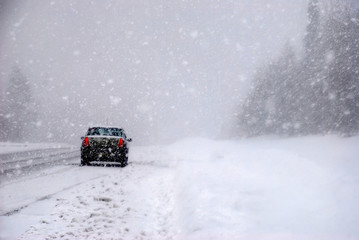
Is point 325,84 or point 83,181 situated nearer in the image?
point 83,181

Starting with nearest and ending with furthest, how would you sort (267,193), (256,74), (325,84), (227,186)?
(267,193) < (227,186) < (325,84) < (256,74)

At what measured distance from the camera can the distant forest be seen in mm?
26906

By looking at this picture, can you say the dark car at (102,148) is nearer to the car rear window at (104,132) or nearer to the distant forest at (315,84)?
the car rear window at (104,132)

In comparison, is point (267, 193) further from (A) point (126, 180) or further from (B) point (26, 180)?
(B) point (26, 180)

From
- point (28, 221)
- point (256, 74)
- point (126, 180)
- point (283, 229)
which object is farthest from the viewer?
point (256, 74)

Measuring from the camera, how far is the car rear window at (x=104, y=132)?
539 inches

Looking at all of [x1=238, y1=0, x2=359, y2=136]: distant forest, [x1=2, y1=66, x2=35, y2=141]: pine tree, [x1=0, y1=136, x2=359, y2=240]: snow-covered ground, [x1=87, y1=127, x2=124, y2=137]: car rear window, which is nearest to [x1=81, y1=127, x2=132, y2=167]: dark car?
[x1=87, y1=127, x2=124, y2=137]: car rear window

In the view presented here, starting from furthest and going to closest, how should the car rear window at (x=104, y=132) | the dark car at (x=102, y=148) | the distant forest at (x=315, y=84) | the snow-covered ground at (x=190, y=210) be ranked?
the distant forest at (x=315, y=84) → the car rear window at (x=104, y=132) → the dark car at (x=102, y=148) → the snow-covered ground at (x=190, y=210)

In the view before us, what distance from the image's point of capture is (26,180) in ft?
28.9

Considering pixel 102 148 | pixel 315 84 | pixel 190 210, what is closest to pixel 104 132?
pixel 102 148

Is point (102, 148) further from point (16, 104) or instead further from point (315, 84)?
point (16, 104)

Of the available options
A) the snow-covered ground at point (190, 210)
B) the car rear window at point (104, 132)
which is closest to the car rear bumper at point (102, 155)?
the car rear window at point (104, 132)

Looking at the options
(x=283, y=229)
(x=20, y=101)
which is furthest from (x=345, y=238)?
(x=20, y=101)

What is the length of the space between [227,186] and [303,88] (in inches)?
1254
